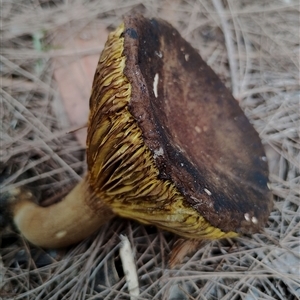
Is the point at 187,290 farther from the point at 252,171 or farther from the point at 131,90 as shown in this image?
the point at 131,90

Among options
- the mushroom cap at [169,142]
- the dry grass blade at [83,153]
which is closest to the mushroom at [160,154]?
the mushroom cap at [169,142]

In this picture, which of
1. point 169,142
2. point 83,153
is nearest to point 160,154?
point 169,142

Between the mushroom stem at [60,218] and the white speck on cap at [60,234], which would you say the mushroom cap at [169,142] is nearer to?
the mushroom stem at [60,218]

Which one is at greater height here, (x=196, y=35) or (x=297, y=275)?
(x=196, y=35)

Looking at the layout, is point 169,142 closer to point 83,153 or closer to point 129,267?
point 129,267

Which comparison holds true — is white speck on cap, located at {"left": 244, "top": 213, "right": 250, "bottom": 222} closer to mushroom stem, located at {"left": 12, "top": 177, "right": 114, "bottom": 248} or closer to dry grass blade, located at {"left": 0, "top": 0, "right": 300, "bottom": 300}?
dry grass blade, located at {"left": 0, "top": 0, "right": 300, "bottom": 300}

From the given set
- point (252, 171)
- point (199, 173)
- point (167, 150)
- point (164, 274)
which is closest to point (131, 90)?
point (167, 150)

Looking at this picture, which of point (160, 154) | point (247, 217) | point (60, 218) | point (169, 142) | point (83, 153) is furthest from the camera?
point (83, 153)
